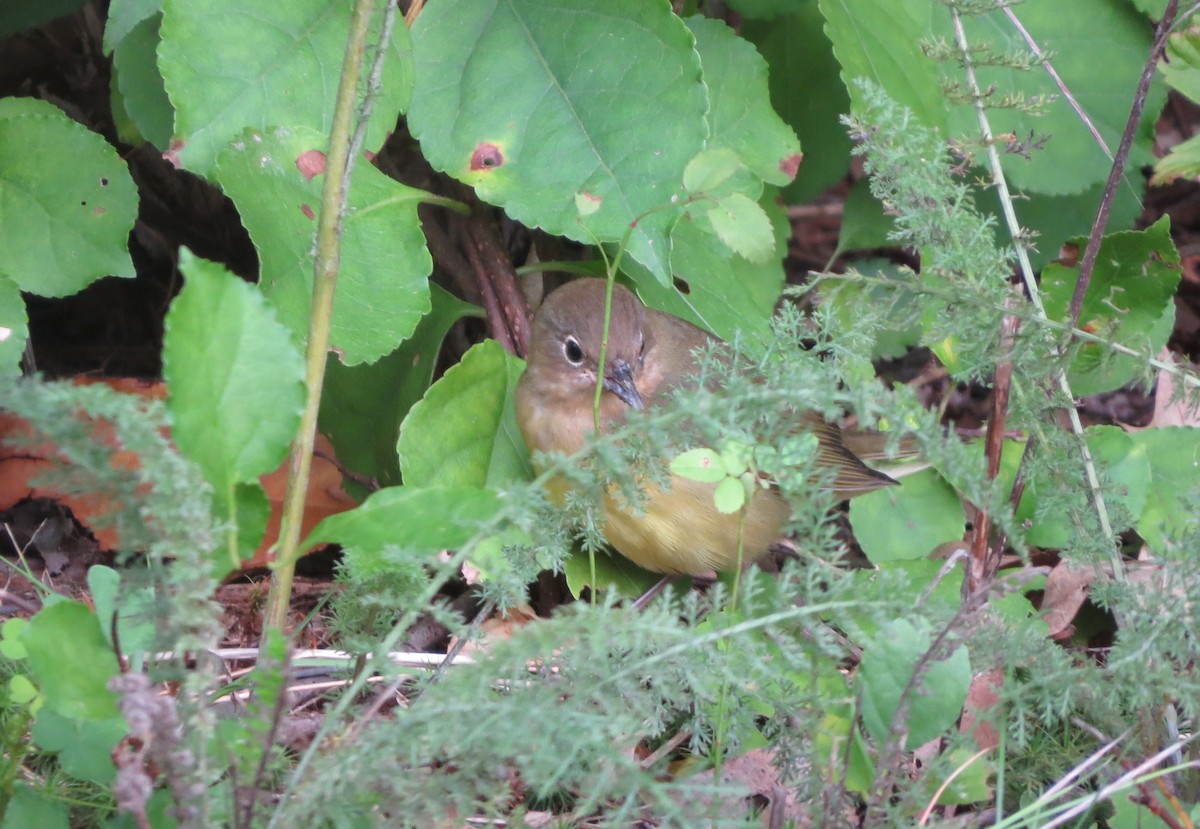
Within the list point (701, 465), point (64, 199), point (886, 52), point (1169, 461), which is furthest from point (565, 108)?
point (1169, 461)

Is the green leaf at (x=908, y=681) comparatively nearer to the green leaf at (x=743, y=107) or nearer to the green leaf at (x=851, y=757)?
the green leaf at (x=851, y=757)

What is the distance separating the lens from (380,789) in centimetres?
170

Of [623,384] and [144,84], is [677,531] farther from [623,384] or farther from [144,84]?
[144,84]

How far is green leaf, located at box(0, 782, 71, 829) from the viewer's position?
6.27 ft

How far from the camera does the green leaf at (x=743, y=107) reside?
3645 mm

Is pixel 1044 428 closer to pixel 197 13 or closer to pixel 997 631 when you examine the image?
pixel 997 631

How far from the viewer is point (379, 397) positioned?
146 inches

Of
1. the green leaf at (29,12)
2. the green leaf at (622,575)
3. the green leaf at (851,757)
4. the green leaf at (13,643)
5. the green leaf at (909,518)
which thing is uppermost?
the green leaf at (29,12)

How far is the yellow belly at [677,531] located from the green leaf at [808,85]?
1.39 metres

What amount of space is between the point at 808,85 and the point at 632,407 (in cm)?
149

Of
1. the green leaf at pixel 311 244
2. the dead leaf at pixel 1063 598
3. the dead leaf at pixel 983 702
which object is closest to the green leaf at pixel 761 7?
the green leaf at pixel 311 244

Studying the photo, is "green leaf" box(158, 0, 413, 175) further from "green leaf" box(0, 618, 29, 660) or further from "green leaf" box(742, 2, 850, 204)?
"green leaf" box(742, 2, 850, 204)

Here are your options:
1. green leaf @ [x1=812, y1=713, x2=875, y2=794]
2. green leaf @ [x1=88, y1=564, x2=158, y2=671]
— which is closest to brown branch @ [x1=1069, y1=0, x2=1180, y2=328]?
green leaf @ [x1=812, y1=713, x2=875, y2=794]

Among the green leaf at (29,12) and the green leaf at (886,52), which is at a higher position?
the green leaf at (29,12)
